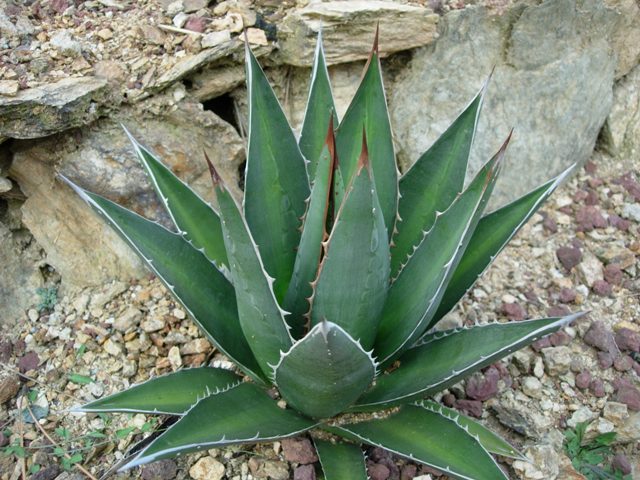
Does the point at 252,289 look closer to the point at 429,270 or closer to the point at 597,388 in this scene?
the point at 429,270

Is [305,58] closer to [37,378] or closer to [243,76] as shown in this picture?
[243,76]

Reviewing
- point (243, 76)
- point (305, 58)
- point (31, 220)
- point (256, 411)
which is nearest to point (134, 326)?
point (31, 220)

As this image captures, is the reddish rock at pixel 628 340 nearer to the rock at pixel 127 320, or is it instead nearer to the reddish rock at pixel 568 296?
the reddish rock at pixel 568 296

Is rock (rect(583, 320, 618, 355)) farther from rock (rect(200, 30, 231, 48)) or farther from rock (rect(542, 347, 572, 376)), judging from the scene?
rock (rect(200, 30, 231, 48))

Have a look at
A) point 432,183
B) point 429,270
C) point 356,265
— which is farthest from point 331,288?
point 432,183

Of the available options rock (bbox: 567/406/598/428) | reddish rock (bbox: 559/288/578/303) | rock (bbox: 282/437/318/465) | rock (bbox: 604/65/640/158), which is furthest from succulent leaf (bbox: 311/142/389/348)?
rock (bbox: 604/65/640/158)
